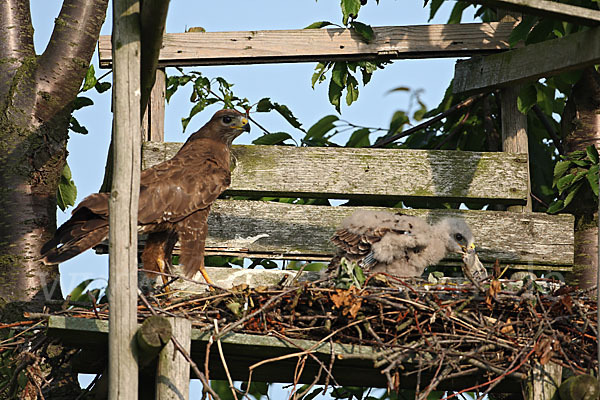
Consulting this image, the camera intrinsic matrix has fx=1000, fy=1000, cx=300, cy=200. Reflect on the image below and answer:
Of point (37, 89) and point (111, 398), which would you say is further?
point (37, 89)

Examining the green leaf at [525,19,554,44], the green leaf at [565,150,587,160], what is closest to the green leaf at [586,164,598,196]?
the green leaf at [565,150,587,160]

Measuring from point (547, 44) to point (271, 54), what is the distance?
213 centimetres

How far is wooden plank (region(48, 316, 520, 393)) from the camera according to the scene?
4812 mm

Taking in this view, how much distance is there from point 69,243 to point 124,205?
56.0 inches

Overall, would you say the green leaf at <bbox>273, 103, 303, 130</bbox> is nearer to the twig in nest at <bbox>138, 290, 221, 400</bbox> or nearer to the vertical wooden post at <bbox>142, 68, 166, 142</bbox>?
the vertical wooden post at <bbox>142, 68, 166, 142</bbox>

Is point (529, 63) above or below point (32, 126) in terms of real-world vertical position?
above

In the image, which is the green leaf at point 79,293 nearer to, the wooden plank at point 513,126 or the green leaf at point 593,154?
the wooden plank at point 513,126

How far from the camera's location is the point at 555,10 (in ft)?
15.5

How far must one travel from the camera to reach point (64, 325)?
15.6ft

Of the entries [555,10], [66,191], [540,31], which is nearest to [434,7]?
[540,31]

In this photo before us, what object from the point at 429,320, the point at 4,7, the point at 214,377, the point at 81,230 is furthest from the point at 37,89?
the point at 429,320

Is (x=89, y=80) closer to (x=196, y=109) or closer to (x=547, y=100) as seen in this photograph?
(x=196, y=109)

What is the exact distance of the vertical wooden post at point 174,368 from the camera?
4.78 m

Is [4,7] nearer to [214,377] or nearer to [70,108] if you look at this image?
[70,108]
